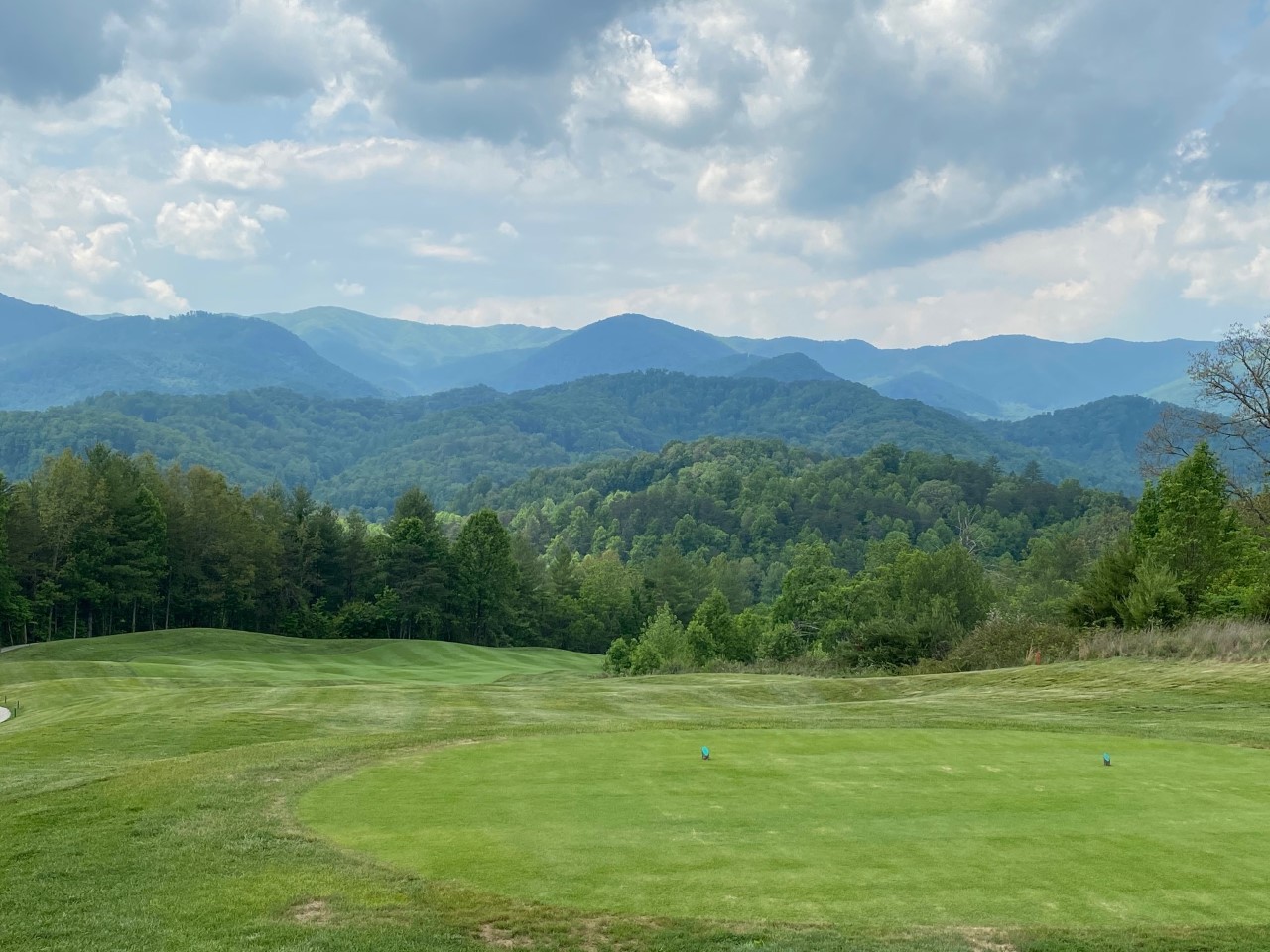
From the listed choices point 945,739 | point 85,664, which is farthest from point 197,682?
point 945,739

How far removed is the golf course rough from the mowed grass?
4 centimetres

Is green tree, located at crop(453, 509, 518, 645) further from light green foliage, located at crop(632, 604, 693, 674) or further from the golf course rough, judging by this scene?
the golf course rough

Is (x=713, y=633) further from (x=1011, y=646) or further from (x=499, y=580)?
(x=1011, y=646)

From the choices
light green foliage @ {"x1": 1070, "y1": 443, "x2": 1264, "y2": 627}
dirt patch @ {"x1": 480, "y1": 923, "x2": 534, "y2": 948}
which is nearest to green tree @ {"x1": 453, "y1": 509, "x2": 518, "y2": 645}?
light green foliage @ {"x1": 1070, "y1": 443, "x2": 1264, "y2": 627}

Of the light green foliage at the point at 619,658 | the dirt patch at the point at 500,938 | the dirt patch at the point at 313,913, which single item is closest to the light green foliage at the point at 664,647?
the light green foliage at the point at 619,658

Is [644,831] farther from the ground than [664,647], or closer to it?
farther from the ground

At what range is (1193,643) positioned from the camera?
1110 inches

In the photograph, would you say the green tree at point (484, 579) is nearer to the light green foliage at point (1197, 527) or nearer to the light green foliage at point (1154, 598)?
the light green foliage at point (1197, 527)

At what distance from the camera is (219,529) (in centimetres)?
7119

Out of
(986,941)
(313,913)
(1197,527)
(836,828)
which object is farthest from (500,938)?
(1197,527)

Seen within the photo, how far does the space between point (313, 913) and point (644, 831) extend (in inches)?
132

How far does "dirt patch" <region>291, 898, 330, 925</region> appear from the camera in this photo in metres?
8.01

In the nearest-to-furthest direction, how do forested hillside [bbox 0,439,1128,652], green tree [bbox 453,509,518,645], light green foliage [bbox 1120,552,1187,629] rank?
1. light green foliage [bbox 1120,552,1187,629]
2. forested hillside [bbox 0,439,1128,652]
3. green tree [bbox 453,509,518,645]

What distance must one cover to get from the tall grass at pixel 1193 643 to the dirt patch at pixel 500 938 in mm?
24370
